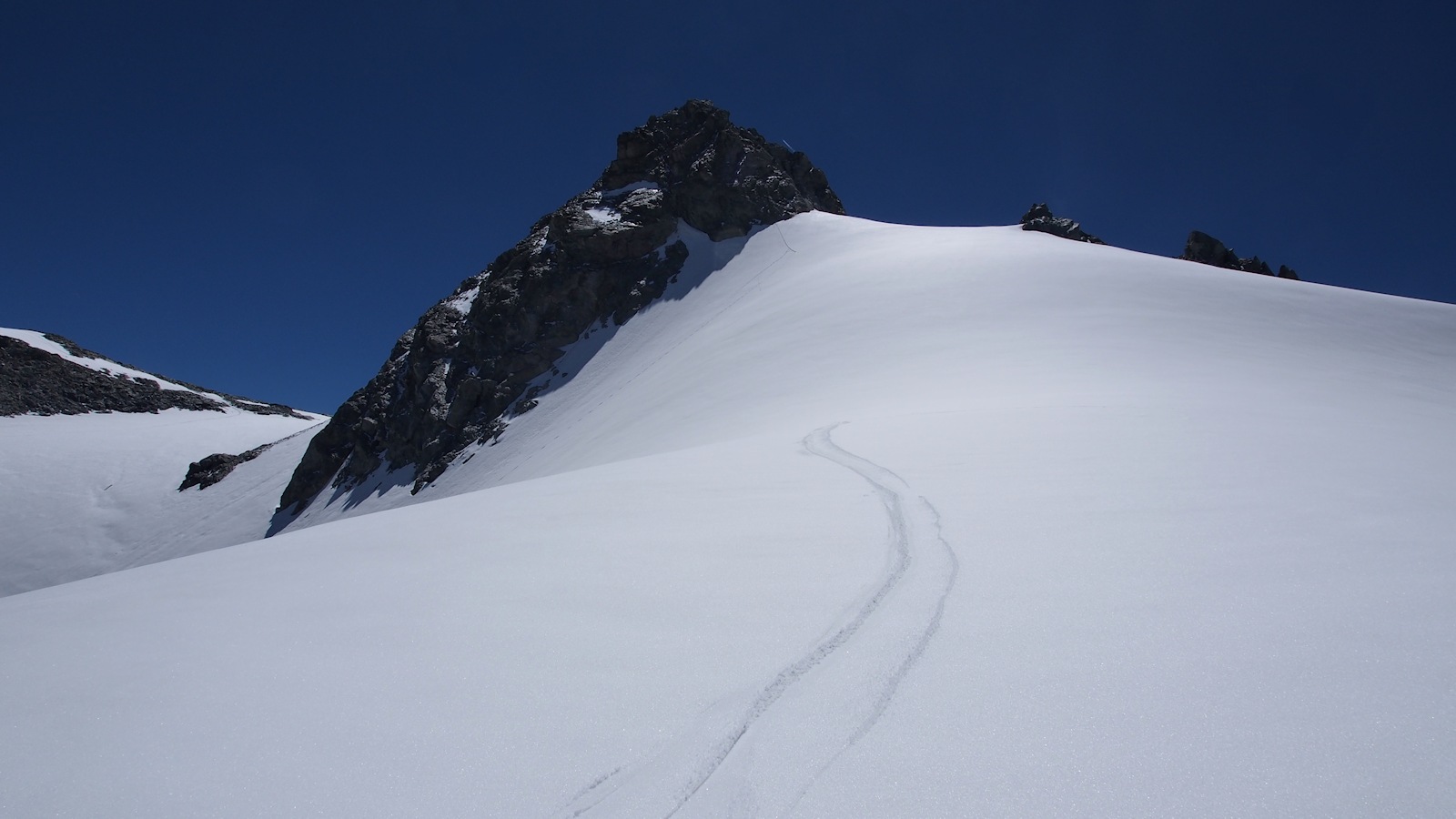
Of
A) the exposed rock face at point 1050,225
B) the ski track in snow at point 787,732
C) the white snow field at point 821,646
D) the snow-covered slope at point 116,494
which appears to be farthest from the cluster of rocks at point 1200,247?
the snow-covered slope at point 116,494

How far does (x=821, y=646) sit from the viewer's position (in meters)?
2.38

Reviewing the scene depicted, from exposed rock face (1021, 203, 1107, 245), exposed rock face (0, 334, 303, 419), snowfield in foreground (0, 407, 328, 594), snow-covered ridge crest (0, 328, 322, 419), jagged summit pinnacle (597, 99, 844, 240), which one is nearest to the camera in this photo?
snowfield in foreground (0, 407, 328, 594)

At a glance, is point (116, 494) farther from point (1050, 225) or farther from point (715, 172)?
point (1050, 225)

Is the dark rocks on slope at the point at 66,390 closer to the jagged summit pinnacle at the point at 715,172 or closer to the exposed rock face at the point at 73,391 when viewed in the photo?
the exposed rock face at the point at 73,391

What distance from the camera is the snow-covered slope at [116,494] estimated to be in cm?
3011

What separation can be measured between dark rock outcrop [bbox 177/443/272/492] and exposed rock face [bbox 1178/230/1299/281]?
200 feet

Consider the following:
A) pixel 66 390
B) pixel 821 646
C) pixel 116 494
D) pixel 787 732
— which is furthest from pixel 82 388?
pixel 787 732

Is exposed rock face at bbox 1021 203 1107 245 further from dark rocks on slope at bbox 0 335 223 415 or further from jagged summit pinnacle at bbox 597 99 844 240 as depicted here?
dark rocks on slope at bbox 0 335 223 415

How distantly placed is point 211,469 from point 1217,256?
207 ft

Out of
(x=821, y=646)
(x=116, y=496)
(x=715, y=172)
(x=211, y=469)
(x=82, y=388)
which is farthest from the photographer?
(x=82, y=388)

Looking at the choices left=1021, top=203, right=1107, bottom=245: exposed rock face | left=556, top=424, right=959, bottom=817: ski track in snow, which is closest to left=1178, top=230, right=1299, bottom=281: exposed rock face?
left=1021, top=203, right=1107, bottom=245: exposed rock face

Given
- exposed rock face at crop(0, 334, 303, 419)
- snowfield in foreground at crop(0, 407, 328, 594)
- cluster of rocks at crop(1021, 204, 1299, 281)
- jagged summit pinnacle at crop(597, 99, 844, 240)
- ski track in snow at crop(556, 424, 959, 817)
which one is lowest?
snowfield in foreground at crop(0, 407, 328, 594)

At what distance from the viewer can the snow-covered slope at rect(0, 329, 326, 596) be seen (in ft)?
98.8

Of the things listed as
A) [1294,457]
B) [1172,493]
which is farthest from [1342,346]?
[1172,493]
